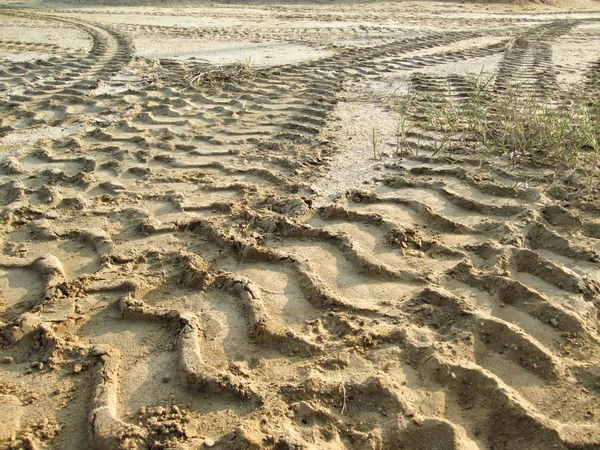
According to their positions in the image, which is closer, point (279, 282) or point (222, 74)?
point (279, 282)

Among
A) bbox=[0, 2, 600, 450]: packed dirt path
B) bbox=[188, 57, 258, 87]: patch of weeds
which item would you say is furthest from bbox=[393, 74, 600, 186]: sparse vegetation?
bbox=[188, 57, 258, 87]: patch of weeds

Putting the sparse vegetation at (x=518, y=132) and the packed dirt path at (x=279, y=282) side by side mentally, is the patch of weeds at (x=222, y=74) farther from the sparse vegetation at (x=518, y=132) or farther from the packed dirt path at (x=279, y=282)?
the sparse vegetation at (x=518, y=132)

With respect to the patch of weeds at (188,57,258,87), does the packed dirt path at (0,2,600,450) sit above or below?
below

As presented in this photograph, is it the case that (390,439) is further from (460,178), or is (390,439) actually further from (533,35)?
(533,35)

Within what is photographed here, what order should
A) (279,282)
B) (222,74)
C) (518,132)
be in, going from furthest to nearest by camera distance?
(222,74), (518,132), (279,282)

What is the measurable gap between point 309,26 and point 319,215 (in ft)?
24.3

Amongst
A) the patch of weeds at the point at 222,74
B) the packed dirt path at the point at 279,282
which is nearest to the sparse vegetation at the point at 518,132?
the packed dirt path at the point at 279,282

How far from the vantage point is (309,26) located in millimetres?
9477

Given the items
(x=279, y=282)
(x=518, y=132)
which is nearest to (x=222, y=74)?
(x=518, y=132)

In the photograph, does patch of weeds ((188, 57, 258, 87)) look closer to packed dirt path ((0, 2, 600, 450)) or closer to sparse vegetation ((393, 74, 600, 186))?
packed dirt path ((0, 2, 600, 450))

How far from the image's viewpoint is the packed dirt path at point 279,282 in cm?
169

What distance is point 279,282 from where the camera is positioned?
7.75 feet

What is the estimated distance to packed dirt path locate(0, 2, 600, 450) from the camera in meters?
1.69

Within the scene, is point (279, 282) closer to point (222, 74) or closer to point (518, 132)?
point (518, 132)
